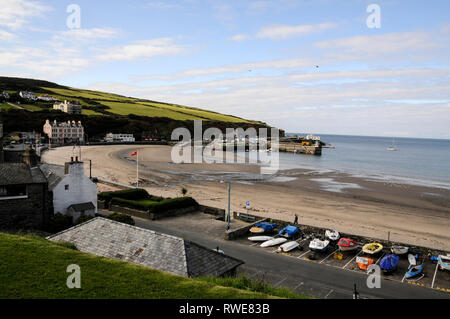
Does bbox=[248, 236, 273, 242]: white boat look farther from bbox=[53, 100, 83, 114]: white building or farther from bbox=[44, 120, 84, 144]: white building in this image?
bbox=[53, 100, 83, 114]: white building

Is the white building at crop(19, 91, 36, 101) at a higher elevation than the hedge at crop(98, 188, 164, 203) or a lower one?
higher

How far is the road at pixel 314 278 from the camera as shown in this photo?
19.9 meters

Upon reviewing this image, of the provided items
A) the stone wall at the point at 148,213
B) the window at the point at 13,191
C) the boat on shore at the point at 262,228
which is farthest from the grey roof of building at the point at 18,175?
the boat on shore at the point at 262,228

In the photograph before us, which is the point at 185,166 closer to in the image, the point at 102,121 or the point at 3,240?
the point at 3,240

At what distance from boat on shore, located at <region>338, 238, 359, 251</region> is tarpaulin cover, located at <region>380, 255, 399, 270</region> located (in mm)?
3229

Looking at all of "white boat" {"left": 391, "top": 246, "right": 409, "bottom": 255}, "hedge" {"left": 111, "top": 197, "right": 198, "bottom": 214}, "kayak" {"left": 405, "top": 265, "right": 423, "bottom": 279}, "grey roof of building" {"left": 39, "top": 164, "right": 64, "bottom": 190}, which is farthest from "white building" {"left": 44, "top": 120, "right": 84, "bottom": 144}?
"kayak" {"left": 405, "top": 265, "right": 423, "bottom": 279}

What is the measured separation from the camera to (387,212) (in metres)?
45.0

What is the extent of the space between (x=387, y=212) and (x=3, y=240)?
45106 millimetres

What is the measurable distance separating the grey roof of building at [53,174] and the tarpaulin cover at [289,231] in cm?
2106

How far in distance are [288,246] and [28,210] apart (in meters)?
20.6

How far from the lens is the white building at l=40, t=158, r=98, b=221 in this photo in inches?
1139

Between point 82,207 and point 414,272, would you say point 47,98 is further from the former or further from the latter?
point 414,272

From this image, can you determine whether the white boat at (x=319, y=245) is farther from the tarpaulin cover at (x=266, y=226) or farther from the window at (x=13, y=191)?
the window at (x=13, y=191)
